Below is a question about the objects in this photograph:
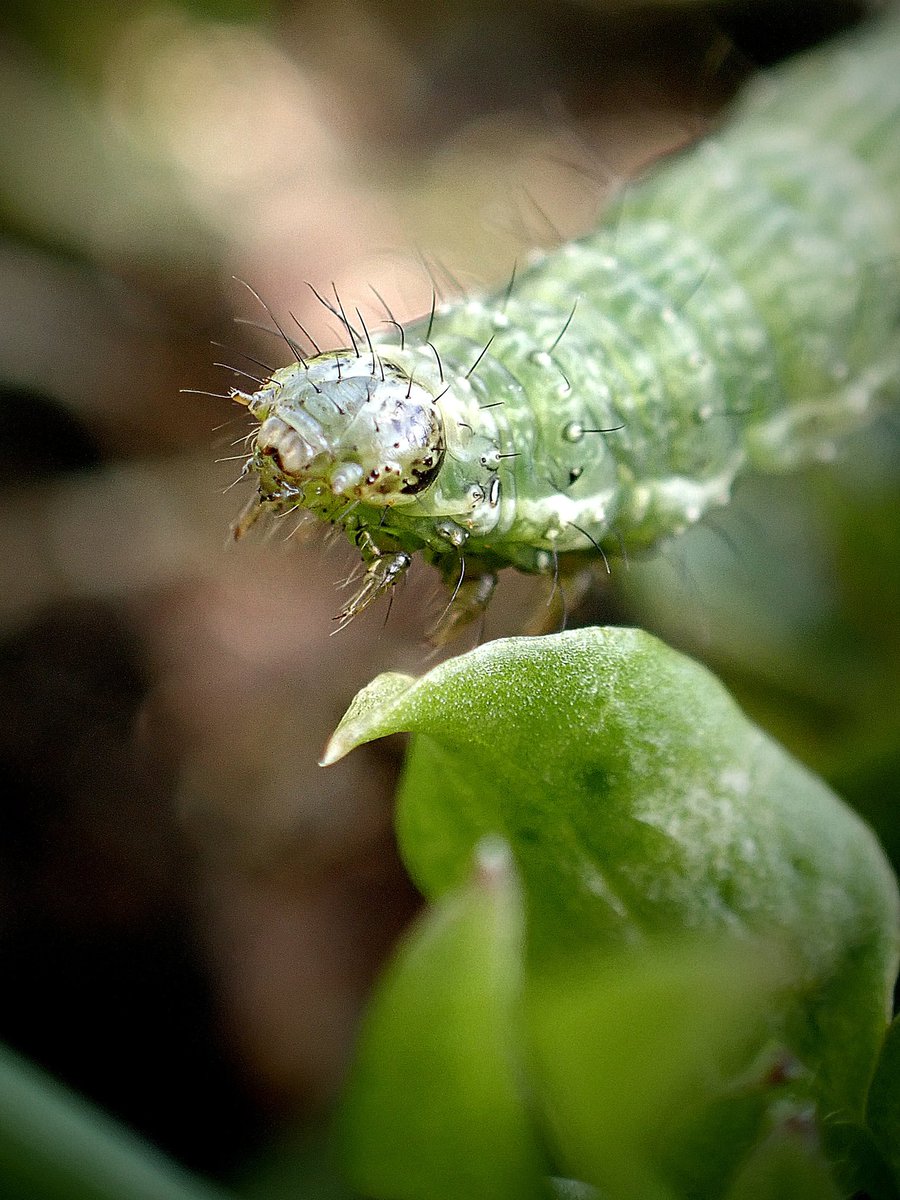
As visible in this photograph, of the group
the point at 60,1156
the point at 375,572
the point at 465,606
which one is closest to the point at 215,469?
the point at 465,606

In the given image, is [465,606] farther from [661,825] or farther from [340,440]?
[661,825]

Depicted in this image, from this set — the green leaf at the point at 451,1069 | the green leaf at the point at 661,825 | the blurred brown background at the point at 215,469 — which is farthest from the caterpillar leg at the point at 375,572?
the green leaf at the point at 451,1069

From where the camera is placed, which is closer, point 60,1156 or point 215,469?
point 60,1156

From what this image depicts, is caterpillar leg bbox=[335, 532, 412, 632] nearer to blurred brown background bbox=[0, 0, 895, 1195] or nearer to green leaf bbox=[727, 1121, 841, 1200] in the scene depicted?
blurred brown background bbox=[0, 0, 895, 1195]

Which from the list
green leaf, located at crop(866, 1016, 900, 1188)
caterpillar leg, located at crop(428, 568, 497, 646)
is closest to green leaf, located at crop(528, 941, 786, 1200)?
green leaf, located at crop(866, 1016, 900, 1188)

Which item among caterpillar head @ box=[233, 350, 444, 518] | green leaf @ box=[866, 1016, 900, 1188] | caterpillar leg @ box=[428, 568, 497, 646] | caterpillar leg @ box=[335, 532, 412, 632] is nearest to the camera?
green leaf @ box=[866, 1016, 900, 1188]

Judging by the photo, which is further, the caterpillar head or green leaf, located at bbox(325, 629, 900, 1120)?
the caterpillar head

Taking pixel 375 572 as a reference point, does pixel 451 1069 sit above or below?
below
